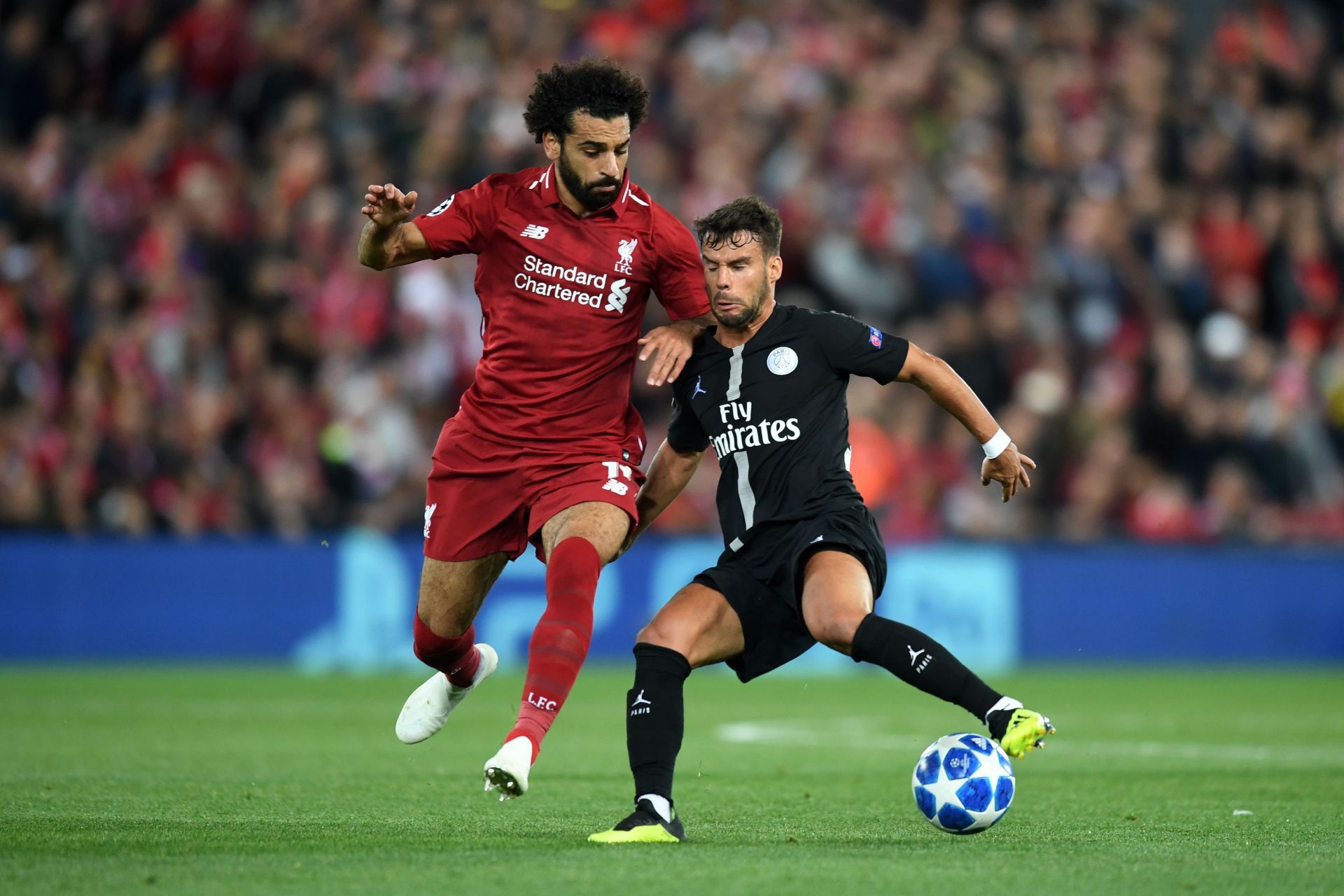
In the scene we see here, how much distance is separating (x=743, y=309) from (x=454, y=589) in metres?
1.72

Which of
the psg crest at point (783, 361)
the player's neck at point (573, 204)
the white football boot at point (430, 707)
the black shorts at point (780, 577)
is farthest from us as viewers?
the white football boot at point (430, 707)

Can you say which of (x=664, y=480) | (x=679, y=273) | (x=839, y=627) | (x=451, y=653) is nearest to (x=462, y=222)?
(x=679, y=273)

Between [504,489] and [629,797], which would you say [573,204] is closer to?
[504,489]

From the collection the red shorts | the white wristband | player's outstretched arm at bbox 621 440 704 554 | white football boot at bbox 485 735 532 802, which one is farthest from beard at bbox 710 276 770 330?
white football boot at bbox 485 735 532 802

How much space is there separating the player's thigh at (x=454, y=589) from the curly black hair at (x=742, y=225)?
5.20ft

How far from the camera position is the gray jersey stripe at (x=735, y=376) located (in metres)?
6.61

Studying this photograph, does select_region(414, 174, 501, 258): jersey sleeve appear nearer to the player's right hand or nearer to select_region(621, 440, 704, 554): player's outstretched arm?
the player's right hand

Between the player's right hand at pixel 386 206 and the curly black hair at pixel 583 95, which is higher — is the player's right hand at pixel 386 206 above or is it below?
below

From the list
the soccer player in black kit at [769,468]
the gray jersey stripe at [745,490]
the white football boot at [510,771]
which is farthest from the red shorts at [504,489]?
the white football boot at [510,771]

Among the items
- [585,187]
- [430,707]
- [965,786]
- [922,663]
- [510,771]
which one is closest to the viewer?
[510,771]

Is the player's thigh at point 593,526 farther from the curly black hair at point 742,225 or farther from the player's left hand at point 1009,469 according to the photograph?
the player's left hand at point 1009,469

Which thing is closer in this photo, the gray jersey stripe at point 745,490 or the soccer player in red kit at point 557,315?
the gray jersey stripe at point 745,490

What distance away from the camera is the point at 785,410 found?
657cm

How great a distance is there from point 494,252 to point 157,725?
4.90 metres
